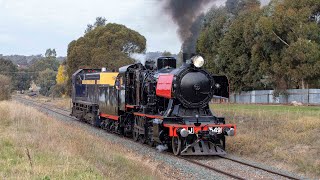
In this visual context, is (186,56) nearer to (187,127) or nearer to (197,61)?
(197,61)

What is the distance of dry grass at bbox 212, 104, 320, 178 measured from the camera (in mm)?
16031

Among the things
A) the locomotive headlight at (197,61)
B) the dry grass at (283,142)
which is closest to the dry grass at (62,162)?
the locomotive headlight at (197,61)

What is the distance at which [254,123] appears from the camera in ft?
84.2

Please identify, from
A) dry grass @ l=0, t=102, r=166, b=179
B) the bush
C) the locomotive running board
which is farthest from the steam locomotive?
the bush

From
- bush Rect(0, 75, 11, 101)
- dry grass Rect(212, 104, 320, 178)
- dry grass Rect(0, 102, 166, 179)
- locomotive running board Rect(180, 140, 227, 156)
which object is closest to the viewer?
dry grass Rect(0, 102, 166, 179)

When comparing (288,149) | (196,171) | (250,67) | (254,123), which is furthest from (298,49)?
(196,171)

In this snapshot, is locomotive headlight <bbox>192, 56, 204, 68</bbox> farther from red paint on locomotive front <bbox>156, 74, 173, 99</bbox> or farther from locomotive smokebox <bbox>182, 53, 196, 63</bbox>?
red paint on locomotive front <bbox>156, 74, 173, 99</bbox>

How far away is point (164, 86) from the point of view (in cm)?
1869

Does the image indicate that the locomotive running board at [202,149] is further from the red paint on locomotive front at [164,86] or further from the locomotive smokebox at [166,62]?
the locomotive smokebox at [166,62]

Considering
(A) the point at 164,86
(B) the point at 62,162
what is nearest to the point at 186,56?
(A) the point at 164,86

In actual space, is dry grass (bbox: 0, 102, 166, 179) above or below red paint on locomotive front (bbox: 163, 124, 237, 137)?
below

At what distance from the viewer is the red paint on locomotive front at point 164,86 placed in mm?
18234

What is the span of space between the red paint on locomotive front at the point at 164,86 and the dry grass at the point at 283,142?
153 inches

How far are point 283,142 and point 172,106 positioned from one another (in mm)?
5105
